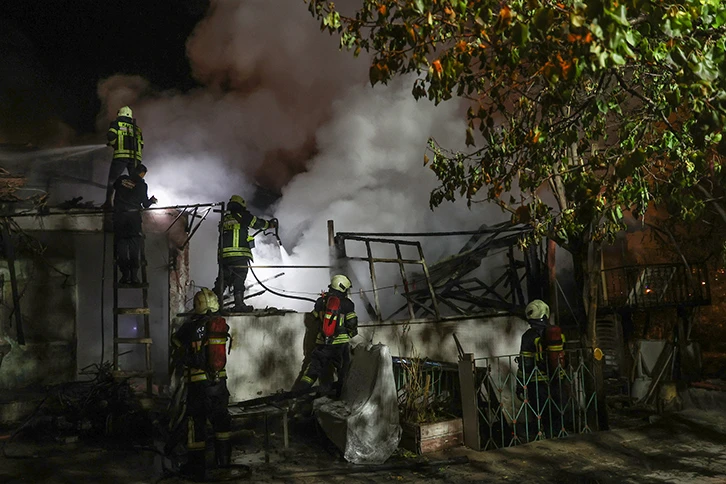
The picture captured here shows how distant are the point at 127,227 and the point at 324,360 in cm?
411

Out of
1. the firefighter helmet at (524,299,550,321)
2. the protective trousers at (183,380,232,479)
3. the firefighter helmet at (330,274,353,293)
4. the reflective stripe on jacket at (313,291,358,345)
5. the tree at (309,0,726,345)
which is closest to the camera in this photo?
the tree at (309,0,726,345)

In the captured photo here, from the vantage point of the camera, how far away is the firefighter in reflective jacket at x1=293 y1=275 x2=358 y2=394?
856 cm

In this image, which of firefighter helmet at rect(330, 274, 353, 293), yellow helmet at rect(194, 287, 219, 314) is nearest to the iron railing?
firefighter helmet at rect(330, 274, 353, 293)

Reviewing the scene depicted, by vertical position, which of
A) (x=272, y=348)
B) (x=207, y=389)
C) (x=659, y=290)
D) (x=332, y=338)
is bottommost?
(x=207, y=389)

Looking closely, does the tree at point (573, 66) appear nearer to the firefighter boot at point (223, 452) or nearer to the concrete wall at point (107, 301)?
the firefighter boot at point (223, 452)

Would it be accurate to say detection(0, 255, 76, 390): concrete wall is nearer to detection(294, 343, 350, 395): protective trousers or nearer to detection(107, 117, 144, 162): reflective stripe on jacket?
detection(107, 117, 144, 162): reflective stripe on jacket

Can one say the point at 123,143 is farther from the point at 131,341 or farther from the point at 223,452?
the point at 223,452

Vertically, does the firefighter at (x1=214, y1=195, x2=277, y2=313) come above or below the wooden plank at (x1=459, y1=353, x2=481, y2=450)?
above

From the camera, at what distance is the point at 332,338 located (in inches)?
339

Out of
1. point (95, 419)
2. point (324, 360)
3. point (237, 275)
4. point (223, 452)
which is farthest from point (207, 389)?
point (237, 275)

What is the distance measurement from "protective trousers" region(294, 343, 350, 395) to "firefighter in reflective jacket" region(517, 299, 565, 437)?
2722 mm

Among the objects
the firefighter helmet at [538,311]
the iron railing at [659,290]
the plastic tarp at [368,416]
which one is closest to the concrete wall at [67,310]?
the plastic tarp at [368,416]

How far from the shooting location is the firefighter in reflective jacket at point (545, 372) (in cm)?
758

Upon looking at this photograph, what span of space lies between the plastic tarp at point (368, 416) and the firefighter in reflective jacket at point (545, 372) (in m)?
1.93
